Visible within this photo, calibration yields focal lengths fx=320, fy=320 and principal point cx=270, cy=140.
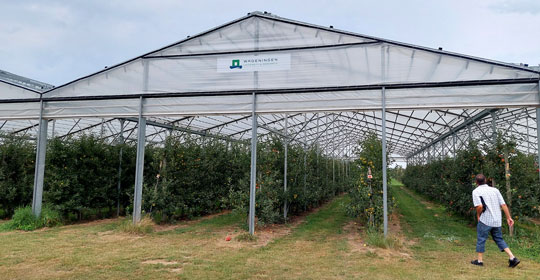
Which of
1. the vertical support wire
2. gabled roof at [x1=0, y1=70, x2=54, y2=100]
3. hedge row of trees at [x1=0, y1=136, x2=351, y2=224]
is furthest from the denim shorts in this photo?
gabled roof at [x1=0, y1=70, x2=54, y2=100]

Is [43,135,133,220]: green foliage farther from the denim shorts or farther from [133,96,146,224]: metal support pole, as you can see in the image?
the denim shorts

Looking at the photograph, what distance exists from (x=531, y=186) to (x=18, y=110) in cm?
1400

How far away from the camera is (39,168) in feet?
30.3

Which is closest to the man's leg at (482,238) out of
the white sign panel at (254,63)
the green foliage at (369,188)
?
the green foliage at (369,188)

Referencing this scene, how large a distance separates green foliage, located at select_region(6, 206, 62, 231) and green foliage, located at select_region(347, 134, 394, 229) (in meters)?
8.38

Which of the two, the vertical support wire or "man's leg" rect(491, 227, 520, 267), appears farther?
the vertical support wire

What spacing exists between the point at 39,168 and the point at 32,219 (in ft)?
4.70

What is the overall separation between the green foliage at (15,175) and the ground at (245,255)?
308cm

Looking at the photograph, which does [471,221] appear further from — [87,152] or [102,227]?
[87,152]

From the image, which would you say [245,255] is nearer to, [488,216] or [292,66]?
[488,216]

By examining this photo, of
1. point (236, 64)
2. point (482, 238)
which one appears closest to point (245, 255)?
point (482, 238)

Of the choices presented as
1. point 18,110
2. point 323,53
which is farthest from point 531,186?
point 18,110

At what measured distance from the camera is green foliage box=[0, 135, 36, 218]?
1057 centimetres

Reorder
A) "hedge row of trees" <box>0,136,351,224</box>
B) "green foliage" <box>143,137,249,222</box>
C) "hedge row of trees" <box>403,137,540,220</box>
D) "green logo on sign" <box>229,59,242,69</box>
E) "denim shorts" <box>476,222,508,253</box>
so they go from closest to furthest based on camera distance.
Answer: "denim shorts" <box>476,222,508,253</box>, "hedge row of trees" <box>403,137,540,220</box>, "green logo on sign" <box>229,59,242,69</box>, "hedge row of trees" <box>0,136,351,224</box>, "green foliage" <box>143,137,249,222</box>
